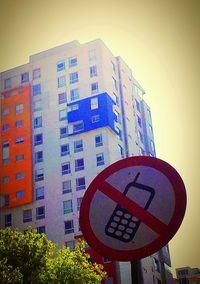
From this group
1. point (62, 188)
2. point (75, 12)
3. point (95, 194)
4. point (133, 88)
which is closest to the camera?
point (95, 194)

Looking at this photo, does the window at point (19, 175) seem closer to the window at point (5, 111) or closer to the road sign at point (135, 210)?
the window at point (5, 111)

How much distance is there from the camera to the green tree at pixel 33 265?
12.4 metres

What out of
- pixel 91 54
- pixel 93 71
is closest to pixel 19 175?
pixel 93 71

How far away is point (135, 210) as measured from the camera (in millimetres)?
2434

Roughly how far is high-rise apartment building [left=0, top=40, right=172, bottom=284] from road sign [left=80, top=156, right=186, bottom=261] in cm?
2664

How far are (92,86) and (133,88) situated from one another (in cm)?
763

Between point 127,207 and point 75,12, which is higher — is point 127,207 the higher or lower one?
the lower one

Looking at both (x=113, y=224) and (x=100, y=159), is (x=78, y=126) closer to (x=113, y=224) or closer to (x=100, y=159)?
(x=100, y=159)

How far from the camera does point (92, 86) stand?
33.8 metres

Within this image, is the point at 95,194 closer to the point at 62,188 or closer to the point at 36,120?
the point at 62,188

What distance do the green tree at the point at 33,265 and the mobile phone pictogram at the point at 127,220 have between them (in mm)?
10368

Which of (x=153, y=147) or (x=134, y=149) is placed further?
(x=153, y=147)

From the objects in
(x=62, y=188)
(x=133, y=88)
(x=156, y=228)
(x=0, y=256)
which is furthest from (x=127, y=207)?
(x=133, y=88)

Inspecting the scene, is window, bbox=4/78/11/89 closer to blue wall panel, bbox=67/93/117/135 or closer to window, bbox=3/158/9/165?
window, bbox=3/158/9/165
